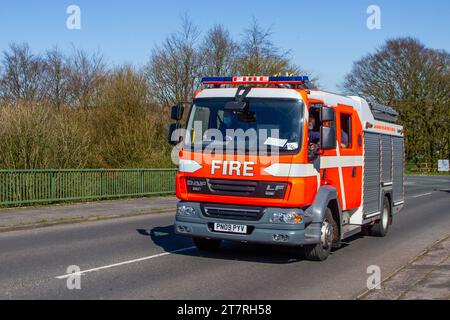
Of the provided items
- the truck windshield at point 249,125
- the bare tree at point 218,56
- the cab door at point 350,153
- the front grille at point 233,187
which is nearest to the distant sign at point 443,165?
the bare tree at point 218,56

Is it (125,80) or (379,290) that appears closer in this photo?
(379,290)

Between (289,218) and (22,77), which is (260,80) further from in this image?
(22,77)

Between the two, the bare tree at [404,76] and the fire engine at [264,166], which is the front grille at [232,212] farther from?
the bare tree at [404,76]

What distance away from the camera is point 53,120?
23.0 m

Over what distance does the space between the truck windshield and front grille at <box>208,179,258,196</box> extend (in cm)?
51

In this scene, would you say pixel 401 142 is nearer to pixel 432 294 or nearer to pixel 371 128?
pixel 371 128

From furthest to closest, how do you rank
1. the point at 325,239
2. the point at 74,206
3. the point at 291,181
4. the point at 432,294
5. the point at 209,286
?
the point at 74,206
the point at 325,239
the point at 291,181
the point at 209,286
the point at 432,294

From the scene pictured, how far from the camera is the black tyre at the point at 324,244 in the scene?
33.4 feet

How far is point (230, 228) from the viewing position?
986cm

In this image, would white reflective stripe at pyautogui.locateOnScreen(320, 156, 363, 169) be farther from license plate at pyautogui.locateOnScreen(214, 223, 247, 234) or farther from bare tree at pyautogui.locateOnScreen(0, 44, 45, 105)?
bare tree at pyautogui.locateOnScreen(0, 44, 45, 105)

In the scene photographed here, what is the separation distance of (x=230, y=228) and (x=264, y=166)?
1.09 m

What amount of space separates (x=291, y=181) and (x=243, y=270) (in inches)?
58.8

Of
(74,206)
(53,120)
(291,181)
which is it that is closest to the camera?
(291,181)
